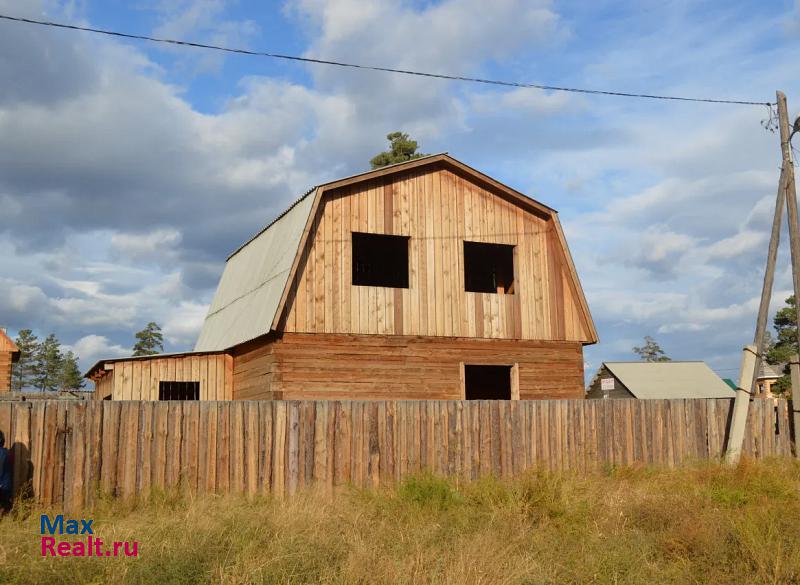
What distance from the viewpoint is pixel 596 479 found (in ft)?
41.7

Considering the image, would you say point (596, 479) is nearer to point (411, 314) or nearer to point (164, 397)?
point (411, 314)

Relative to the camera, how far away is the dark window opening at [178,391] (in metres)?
20.8

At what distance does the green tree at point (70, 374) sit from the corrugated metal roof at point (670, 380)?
207 ft

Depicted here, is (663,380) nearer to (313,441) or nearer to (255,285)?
(255,285)

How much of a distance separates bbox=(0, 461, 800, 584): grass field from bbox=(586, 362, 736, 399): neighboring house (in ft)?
117

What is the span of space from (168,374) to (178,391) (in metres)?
2.01

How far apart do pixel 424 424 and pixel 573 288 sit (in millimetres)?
8827

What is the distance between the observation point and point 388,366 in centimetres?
1841

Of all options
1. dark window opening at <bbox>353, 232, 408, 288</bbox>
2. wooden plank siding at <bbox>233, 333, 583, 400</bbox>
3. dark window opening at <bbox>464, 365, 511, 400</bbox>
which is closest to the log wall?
dark window opening at <bbox>353, 232, 408, 288</bbox>

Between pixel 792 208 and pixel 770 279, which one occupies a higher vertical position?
pixel 792 208

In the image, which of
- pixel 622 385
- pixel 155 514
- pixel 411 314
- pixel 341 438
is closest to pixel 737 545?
pixel 341 438

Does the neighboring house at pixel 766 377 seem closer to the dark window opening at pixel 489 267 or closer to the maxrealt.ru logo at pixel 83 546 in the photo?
the dark window opening at pixel 489 267

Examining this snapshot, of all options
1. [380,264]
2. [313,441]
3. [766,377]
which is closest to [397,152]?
[380,264]

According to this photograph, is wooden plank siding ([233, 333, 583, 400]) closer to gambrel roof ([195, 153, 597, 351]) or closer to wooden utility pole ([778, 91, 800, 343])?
gambrel roof ([195, 153, 597, 351])
